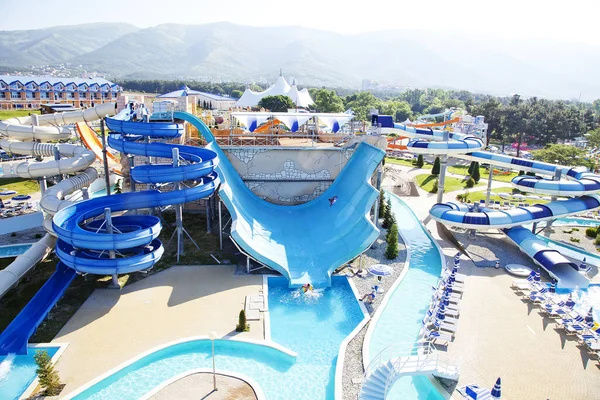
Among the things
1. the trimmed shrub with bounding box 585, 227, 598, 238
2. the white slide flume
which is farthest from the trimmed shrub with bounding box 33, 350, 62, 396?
the trimmed shrub with bounding box 585, 227, 598, 238

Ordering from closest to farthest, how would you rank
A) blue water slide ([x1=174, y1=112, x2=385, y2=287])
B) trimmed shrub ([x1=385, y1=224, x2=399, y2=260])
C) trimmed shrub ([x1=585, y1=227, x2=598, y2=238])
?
blue water slide ([x1=174, y1=112, x2=385, y2=287])
trimmed shrub ([x1=385, y1=224, x2=399, y2=260])
trimmed shrub ([x1=585, y1=227, x2=598, y2=238])

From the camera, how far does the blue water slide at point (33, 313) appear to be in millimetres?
12766

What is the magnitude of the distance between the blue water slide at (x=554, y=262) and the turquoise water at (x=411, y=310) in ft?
13.7

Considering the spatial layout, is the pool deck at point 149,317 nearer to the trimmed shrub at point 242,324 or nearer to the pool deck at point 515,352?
the trimmed shrub at point 242,324

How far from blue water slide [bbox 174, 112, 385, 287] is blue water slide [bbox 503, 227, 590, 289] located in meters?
7.68

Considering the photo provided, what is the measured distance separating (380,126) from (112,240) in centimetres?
1627

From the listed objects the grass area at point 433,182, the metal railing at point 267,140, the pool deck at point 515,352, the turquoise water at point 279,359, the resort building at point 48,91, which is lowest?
the turquoise water at point 279,359

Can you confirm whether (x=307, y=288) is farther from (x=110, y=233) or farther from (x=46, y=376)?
(x=46, y=376)

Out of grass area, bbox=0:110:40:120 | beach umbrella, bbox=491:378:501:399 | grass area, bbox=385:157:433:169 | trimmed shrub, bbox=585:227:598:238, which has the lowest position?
beach umbrella, bbox=491:378:501:399

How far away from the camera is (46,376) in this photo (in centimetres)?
1096

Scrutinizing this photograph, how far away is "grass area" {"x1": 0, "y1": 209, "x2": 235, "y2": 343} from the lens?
14.3 metres

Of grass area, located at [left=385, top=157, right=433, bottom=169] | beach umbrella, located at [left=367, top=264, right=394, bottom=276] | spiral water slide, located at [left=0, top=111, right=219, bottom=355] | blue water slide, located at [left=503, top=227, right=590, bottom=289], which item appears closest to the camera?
spiral water slide, located at [left=0, top=111, right=219, bottom=355]

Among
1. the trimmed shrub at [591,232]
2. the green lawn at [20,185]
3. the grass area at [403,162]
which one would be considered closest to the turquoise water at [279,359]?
the trimmed shrub at [591,232]

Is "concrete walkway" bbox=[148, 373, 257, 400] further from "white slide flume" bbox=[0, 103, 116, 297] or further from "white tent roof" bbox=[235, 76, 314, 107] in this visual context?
"white tent roof" bbox=[235, 76, 314, 107]
